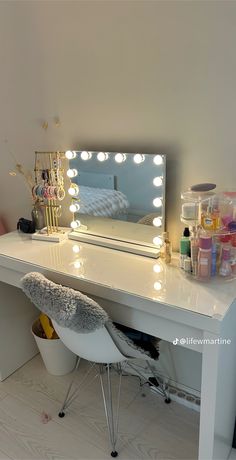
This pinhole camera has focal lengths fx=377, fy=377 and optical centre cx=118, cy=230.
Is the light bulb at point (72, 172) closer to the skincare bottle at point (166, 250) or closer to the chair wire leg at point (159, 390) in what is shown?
the skincare bottle at point (166, 250)

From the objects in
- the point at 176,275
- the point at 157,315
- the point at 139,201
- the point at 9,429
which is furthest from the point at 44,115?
the point at 9,429

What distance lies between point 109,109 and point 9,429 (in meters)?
1.46

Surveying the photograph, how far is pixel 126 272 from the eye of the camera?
1.38 m

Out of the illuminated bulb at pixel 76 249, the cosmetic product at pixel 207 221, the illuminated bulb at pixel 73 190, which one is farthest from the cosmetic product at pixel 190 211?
the illuminated bulb at pixel 73 190

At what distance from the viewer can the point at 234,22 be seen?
3.96 ft

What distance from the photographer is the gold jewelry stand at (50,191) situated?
5.59 feet

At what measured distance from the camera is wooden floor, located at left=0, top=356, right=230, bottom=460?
5.08 ft

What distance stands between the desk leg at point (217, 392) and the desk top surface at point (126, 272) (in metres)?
0.08

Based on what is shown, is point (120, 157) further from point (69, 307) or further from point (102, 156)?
point (69, 307)

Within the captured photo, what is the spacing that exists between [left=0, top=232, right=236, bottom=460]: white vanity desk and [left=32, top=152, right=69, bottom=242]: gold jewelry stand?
179mm

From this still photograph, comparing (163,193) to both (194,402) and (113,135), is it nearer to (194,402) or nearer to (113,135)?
(113,135)

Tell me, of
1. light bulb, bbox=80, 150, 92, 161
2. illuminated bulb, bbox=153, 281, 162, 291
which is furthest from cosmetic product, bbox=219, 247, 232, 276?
light bulb, bbox=80, 150, 92, 161

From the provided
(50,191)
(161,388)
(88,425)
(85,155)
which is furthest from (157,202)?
(88,425)

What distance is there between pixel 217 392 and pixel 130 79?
3.80 ft
